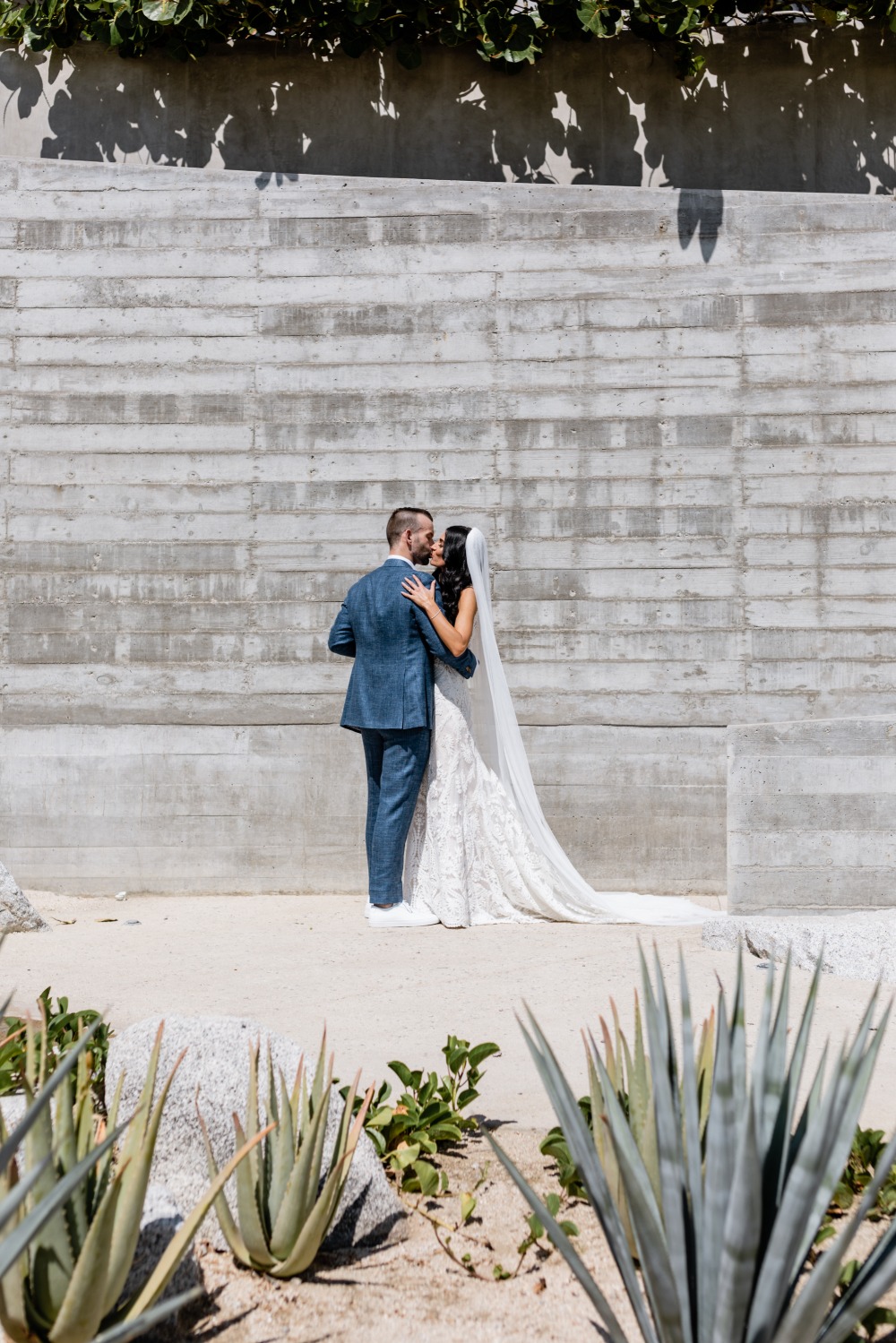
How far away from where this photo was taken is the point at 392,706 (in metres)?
5.52

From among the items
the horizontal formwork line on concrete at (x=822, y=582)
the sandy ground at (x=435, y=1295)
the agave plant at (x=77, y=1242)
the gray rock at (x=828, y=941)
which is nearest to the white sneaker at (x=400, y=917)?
the gray rock at (x=828, y=941)

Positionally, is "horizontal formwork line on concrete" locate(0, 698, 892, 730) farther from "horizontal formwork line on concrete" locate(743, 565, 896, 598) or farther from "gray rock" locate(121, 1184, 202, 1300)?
"gray rock" locate(121, 1184, 202, 1300)

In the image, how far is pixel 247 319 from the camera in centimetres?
638

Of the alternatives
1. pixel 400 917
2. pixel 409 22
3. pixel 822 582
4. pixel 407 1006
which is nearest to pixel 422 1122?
pixel 407 1006

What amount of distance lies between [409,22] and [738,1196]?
20.2ft

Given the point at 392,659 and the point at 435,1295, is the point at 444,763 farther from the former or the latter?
the point at 435,1295

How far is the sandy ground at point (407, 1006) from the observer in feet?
6.68

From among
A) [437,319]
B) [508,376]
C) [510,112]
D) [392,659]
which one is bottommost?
[392,659]

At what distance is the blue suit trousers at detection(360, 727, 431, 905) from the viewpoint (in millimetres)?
5473

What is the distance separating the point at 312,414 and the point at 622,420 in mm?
1546

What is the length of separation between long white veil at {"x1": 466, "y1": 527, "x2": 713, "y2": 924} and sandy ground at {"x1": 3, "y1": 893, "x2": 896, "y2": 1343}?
0.24 m

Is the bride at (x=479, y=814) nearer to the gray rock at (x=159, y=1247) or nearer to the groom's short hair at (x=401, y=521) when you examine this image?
the groom's short hair at (x=401, y=521)

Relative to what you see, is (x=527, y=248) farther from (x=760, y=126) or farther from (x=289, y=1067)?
(x=289, y=1067)

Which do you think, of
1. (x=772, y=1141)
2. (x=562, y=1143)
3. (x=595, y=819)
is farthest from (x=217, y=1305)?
Result: (x=595, y=819)
